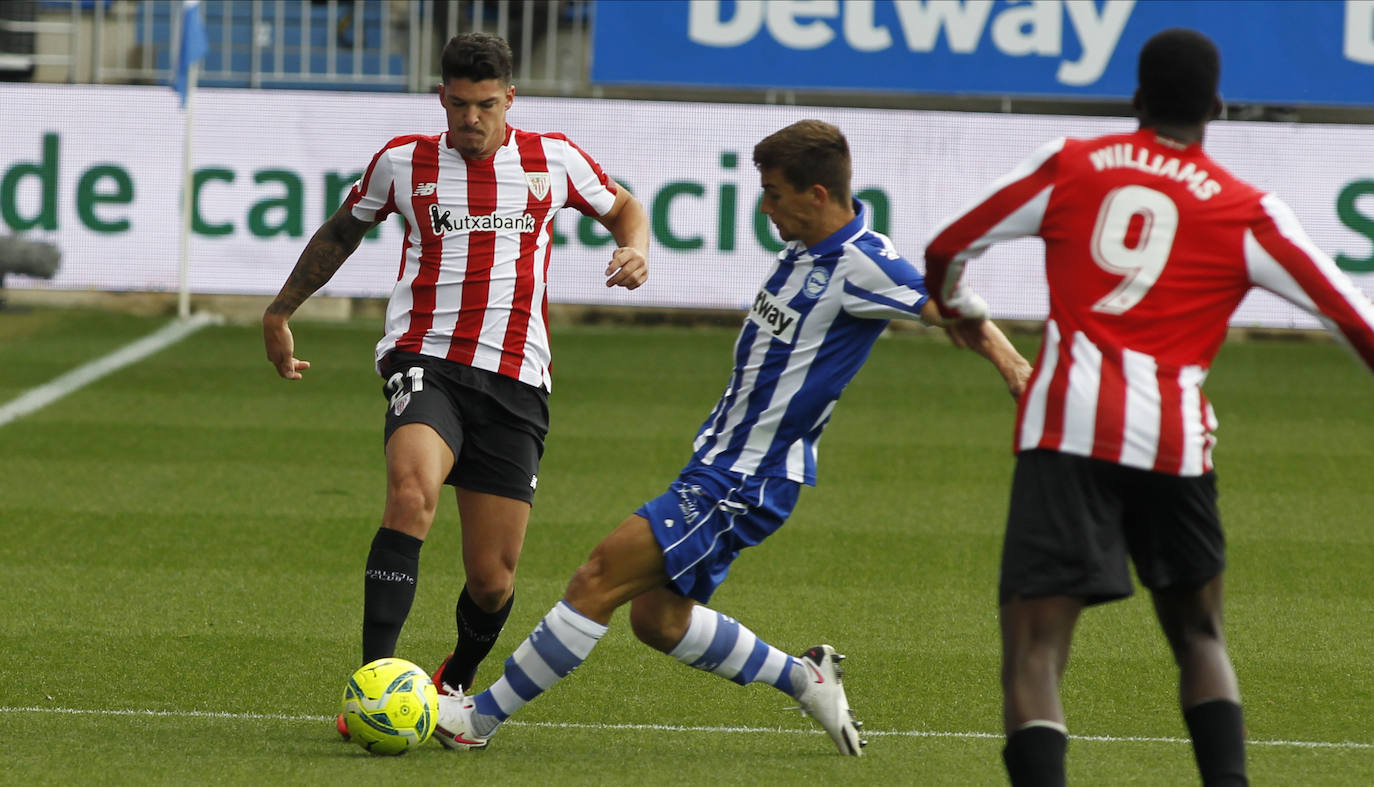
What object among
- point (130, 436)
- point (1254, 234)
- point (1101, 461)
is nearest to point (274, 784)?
point (1101, 461)

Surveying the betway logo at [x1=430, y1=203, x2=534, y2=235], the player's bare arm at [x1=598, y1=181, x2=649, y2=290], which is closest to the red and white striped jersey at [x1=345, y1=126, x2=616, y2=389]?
the betway logo at [x1=430, y1=203, x2=534, y2=235]

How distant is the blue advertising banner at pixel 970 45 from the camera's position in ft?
46.3

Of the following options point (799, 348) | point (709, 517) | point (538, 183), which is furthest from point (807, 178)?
point (538, 183)

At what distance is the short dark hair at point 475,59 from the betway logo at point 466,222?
0.38 m

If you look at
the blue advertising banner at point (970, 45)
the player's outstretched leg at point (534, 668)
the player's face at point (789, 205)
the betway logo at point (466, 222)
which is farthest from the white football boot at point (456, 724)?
the blue advertising banner at point (970, 45)

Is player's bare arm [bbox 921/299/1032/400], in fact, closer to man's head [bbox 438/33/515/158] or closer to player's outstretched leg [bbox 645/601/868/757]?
player's outstretched leg [bbox 645/601/868/757]

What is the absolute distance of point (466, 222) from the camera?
4766 mm

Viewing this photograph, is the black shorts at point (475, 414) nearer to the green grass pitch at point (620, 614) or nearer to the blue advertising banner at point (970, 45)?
the green grass pitch at point (620, 614)

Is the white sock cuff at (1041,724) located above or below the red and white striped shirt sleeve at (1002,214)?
below

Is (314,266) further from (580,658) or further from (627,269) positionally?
(580,658)

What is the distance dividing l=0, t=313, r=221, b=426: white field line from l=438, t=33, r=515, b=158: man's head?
6287 mm

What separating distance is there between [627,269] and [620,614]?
2093 millimetres

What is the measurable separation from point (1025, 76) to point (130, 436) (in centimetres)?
806

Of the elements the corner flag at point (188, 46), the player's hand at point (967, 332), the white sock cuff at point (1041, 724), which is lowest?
the white sock cuff at point (1041, 724)
